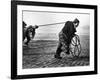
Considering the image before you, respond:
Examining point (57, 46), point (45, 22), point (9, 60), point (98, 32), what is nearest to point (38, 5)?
point (45, 22)

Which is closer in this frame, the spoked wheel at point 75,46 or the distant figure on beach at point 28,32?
the distant figure on beach at point 28,32

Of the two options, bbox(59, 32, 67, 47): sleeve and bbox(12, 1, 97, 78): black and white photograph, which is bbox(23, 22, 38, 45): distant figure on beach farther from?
bbox(59, 32, 67, 47): sleeve

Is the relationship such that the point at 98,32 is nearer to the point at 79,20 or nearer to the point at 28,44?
the point at 79,20

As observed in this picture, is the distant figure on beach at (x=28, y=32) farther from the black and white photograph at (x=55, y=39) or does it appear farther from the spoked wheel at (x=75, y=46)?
the spoked wheel at (x=75, y=46)

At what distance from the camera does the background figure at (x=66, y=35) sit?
173 cm

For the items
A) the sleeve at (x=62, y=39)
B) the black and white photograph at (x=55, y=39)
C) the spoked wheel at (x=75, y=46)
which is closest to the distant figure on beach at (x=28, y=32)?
the black and white photograph at (x=55, y=39)

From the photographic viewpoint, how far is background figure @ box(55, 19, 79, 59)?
1732 mm

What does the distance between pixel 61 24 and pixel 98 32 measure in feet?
1.36

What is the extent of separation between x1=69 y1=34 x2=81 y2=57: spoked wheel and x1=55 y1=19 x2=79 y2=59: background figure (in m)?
0.04

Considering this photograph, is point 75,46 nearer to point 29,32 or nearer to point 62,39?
point 62,39

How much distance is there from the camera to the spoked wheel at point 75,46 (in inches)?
69.8

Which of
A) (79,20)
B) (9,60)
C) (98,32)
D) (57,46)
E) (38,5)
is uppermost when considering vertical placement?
(38,5)

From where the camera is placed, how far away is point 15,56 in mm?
1581

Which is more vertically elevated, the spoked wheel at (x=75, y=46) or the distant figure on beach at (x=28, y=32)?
the distant figure on beach at (x=28, y=32)
